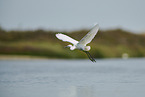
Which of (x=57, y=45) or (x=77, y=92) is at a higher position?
(x=57, y=45)

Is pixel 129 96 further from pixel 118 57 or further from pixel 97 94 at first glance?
pixel 118 57

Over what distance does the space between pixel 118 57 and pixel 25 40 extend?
15577 millimetres

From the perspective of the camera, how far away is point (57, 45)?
47.1 metres

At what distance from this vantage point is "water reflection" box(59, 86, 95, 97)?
30.2ft

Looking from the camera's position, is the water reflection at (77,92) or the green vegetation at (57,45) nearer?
the water reflection at (77,92)

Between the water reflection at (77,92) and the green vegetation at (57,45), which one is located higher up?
the green vegetation at (57,45)

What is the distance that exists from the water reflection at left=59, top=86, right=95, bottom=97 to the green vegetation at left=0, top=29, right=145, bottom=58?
112 feet

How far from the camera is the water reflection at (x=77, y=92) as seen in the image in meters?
9.21

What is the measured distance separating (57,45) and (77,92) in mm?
37519

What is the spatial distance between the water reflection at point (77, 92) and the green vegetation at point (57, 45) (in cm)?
3406

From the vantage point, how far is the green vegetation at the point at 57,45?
44750mm

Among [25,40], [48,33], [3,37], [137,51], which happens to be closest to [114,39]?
[137,51]

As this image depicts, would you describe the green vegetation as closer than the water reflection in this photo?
No

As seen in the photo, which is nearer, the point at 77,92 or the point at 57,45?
the point at 77,92
